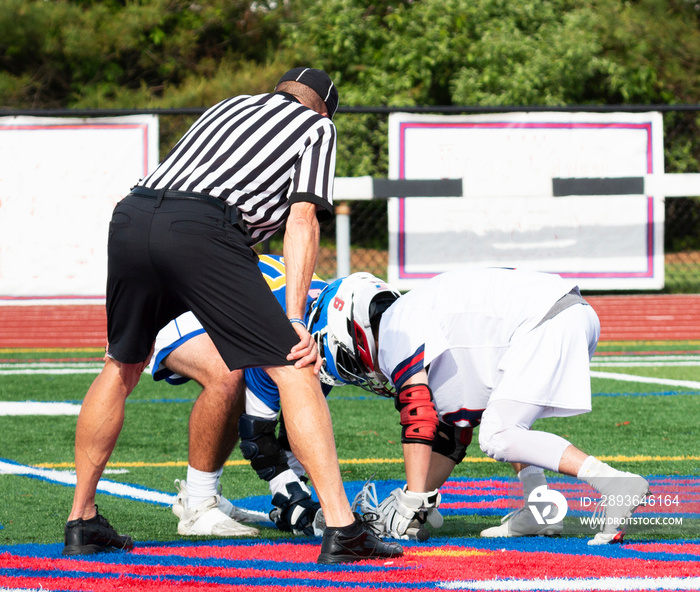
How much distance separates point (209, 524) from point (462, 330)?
112 cm

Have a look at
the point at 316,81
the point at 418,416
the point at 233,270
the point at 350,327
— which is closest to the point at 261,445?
the point at 350,327

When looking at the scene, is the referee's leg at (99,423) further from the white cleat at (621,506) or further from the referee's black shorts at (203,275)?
the white cleat at (621,506)

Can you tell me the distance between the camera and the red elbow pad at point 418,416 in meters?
3.28

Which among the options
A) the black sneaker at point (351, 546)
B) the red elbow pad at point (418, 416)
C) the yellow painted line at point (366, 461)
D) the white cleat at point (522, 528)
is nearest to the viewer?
the black sneaker at point (351, 546)

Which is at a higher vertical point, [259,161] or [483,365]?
[259,161]

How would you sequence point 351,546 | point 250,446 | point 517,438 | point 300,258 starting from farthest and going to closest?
1. point 250,446
2. point 517,438
3. point 300,258
4. point 351,546

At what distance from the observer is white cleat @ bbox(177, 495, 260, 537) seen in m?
3.59

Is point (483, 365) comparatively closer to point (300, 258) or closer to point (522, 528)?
point (522, 528)

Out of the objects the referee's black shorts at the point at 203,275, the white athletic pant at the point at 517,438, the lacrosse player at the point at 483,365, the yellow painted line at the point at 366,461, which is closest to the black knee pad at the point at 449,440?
the lacrosse player at the point at 483,365

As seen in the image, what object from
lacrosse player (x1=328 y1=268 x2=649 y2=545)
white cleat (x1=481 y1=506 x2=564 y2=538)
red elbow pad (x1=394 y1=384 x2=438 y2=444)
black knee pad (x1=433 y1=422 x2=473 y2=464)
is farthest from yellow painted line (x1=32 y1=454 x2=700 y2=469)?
red elbow pad (x1=394 y1=384 x2=438 y2=444)

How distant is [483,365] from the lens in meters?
3.42

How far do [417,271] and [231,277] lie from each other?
7435mm

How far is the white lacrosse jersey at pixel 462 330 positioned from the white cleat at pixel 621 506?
0.55 m

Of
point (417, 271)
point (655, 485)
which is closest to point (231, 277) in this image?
point (655, 485)
